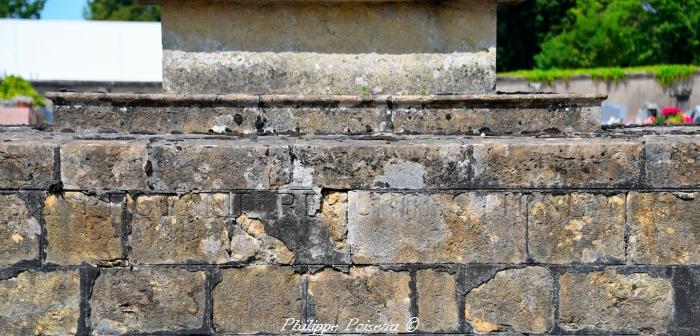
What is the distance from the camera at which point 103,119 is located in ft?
17.1

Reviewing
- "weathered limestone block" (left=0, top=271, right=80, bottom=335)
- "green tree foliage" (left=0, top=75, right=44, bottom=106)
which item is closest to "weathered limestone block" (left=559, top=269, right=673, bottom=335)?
"weathered limestone block" (left=0, top=271, right=80, bottom=335)

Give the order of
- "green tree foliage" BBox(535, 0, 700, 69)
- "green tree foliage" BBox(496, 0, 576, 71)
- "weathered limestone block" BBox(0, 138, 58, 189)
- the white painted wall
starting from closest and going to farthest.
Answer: "weathered limestone block" BBox(0, 138, 58, 189), the white painted wall, "green tree foliage" BBox(535, 0, 700, 69), "green tree foliage" BBox(496, 0, 576, 71)

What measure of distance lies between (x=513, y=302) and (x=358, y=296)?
68cm

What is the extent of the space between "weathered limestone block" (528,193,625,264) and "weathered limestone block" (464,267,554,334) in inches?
4.1

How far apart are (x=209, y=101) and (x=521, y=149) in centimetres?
181

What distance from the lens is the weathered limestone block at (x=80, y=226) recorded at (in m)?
4.17

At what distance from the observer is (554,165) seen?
4.19 metres

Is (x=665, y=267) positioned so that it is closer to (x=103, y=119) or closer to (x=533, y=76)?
(x=103, y=119)

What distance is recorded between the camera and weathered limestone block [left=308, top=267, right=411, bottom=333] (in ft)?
13.9

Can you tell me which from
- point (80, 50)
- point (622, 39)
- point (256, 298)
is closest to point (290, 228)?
point (256, 298)

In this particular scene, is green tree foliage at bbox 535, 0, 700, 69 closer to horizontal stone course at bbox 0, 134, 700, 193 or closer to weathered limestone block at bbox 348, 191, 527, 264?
horizontal stone course at bbox 0, 134, 700, 193

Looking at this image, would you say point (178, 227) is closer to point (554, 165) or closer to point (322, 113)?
point (322, 113)

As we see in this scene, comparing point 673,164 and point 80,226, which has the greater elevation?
point 673,164

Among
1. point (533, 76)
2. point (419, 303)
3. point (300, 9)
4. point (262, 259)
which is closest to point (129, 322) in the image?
point (262, 259)
